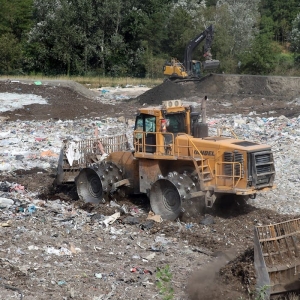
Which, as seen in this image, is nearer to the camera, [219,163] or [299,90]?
[219,163]

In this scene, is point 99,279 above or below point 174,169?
below

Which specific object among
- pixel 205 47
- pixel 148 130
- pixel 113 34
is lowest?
pixel 148 130

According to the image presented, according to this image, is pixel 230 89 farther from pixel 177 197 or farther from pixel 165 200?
pixel 177 197

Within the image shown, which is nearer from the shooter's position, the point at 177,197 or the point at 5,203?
the point at 177,197

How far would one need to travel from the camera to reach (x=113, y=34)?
173 feet

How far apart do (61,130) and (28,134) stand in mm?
1396

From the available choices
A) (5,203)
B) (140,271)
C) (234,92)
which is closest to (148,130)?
(5,203)

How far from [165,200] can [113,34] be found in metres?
41.7

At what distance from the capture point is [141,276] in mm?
9344

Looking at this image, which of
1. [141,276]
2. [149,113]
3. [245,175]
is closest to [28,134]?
[149,113]

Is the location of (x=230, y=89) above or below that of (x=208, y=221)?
above

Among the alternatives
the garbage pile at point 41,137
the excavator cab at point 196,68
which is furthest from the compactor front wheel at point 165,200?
the excavator cab at point 196,68

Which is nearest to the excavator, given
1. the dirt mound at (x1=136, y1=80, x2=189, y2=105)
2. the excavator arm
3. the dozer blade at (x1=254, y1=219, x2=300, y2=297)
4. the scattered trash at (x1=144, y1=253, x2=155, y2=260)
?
the excavator arm

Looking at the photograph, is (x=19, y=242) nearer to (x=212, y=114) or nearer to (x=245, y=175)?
(x=245, y=175)
